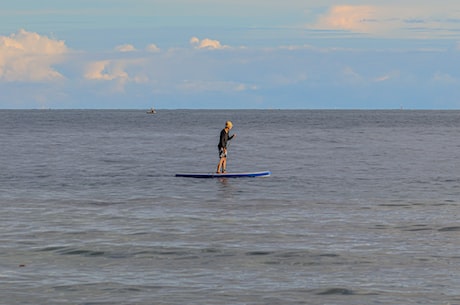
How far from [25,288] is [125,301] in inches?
75.4

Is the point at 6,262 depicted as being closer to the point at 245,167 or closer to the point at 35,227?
the point at 35,227

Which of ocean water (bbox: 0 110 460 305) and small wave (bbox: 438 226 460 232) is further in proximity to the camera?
small wave (bbox: 438 226 460 232)

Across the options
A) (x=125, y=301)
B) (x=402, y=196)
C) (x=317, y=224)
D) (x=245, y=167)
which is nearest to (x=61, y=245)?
(x=125, y=301)

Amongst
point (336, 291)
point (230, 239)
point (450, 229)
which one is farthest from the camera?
point (450, 229)

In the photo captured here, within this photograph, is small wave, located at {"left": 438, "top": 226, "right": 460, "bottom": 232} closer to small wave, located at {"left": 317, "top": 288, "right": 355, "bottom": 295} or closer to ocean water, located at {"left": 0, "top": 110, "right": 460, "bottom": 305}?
ocean water, located at {"left": 0, "top": 110, "right": 460, "bottom": 305}

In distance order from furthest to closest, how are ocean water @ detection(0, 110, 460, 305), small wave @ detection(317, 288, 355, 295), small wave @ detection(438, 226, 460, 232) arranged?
small wave @ detection(438, 226, 460, 232) < ocean water @ detection(0, 110, 460, 305) < small wave @ detection(317, 288, 355, 295)

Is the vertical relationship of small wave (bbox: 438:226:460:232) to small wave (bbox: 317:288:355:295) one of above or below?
above

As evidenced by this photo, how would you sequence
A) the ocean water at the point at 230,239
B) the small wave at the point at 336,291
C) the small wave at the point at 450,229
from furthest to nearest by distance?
the small wave at the point at 450,229 → the ocean water at the point at 230,239 → the small wave at the point at 336,291

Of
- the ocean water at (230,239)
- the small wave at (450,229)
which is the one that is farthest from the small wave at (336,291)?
the small wave at (450,229)

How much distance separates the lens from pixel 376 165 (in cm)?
4503

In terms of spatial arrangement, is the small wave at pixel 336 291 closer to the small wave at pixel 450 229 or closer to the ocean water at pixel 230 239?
the ocean water at pixel 230 239

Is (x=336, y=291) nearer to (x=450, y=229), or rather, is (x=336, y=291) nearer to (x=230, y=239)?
(x=230, y=239)

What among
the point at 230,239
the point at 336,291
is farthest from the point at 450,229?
the point at 336,291

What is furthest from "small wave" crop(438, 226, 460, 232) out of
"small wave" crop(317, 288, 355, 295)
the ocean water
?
"small wave" crop(317, 288, 355, 295)
